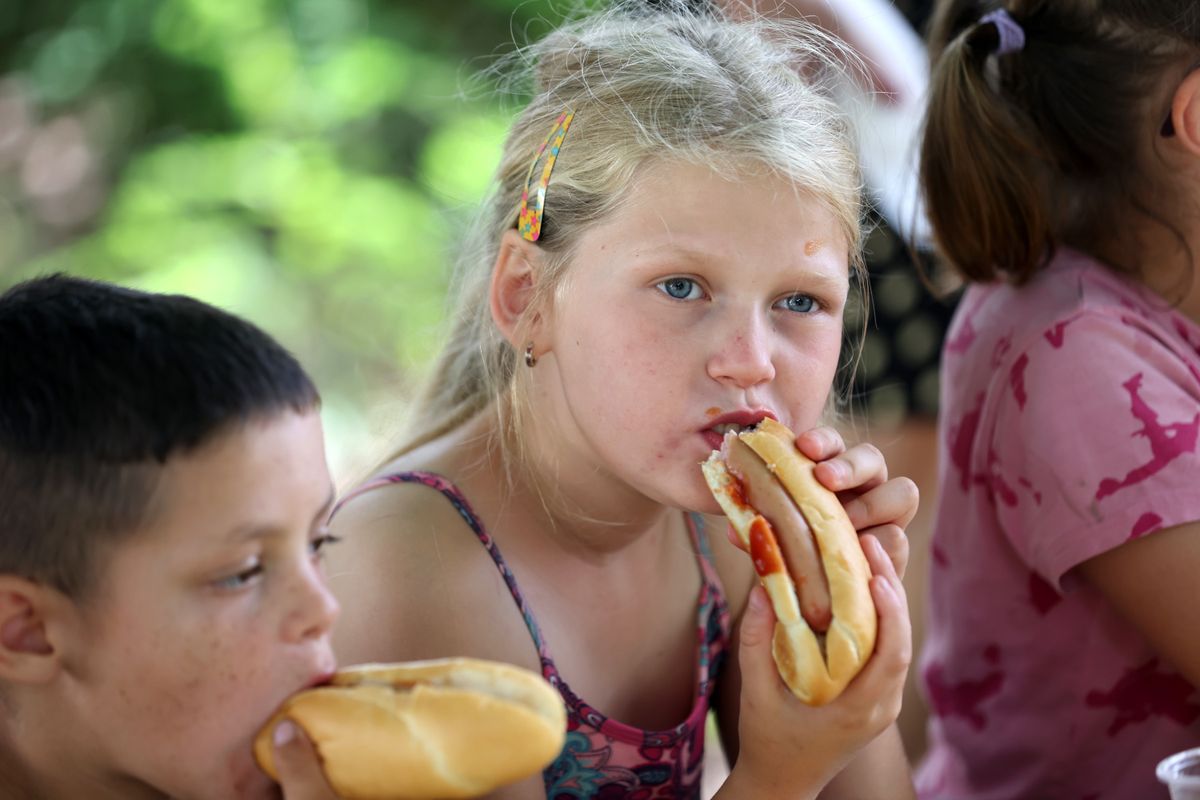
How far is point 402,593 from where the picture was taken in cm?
168

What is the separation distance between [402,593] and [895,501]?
62 centimetres

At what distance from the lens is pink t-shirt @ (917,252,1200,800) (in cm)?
188

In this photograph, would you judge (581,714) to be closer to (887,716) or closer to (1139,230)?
(887,716)

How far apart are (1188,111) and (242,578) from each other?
155cm

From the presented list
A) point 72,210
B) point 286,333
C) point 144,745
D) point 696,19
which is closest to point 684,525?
point 696,19

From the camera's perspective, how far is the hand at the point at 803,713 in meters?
1.50

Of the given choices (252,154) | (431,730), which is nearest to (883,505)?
(431,730)

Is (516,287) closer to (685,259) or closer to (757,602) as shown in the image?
(685,259)

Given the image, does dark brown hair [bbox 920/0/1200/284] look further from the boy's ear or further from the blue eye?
the boy's ear

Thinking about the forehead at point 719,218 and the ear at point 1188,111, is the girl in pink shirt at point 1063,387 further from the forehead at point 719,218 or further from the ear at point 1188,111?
the forehead at point 719,218

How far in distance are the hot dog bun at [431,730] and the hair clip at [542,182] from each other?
2.46ft

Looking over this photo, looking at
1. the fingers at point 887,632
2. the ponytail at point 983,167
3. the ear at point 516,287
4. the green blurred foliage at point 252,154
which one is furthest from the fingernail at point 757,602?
the green blurred foliage at point 252,154

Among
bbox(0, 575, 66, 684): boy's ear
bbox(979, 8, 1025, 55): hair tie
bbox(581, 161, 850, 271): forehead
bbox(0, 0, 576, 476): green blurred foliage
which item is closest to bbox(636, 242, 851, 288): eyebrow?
bbox(581, 161, 850, 271): forehead

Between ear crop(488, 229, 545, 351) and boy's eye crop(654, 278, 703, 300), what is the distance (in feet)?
0.73
